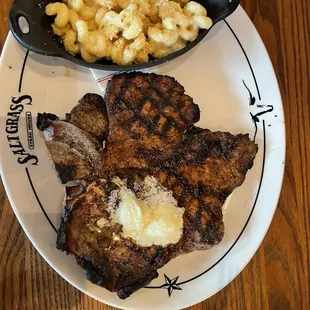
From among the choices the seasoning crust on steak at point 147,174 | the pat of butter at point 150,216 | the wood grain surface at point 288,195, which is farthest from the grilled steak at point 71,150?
the wood grain surface at point 288,195

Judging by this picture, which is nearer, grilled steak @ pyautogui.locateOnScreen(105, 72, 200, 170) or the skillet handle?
the skillet handle

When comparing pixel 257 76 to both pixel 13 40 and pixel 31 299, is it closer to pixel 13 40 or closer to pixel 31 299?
pixel 13 40

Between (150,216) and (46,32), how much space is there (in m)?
0.62

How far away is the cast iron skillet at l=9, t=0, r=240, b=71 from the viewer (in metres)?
1.42

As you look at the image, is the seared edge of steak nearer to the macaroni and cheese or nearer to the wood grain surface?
the macaroni and cheese

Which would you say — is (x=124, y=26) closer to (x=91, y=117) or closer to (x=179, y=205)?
(x=91, y=117)

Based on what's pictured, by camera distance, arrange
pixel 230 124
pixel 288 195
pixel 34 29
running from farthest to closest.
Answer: pixel 288 195
pixel 230 124
pixel 34 29

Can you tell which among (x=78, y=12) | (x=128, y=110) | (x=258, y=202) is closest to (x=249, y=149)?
(x=258, y=202)

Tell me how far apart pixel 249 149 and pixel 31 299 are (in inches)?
34.3

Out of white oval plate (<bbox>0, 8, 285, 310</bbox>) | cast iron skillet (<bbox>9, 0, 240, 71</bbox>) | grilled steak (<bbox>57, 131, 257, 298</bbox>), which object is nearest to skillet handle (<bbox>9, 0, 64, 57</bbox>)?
cast iron skillet (<bbox>9, 0, 240, 71</bbox>)

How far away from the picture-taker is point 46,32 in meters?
1.46

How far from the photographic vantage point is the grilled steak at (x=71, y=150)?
148 centimetres

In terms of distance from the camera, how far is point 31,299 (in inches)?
64.9

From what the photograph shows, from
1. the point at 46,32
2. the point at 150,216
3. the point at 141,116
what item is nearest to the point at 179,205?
the point at 150,216
